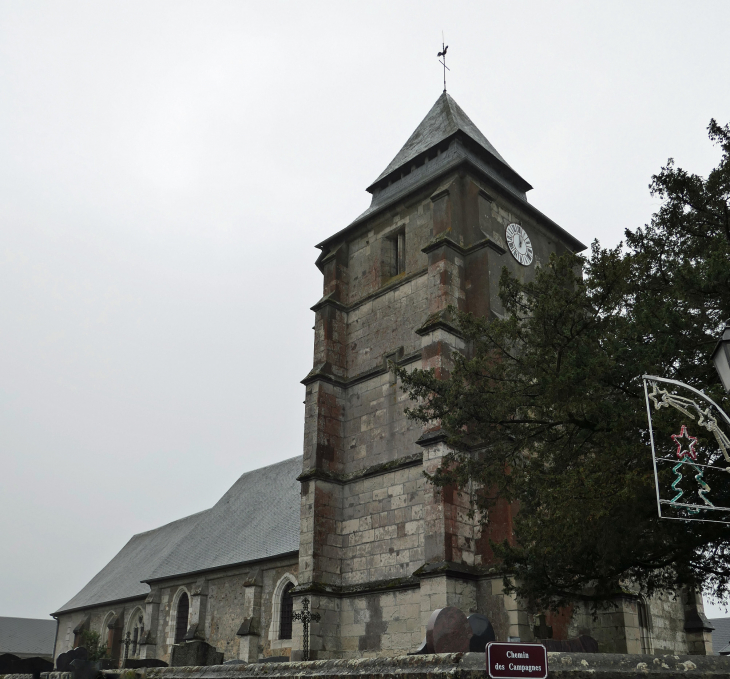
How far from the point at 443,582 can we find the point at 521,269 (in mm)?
9433

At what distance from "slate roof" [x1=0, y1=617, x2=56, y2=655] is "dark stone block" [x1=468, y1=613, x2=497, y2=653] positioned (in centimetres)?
5890

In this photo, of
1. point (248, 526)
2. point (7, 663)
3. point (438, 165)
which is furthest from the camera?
point (248, 526)

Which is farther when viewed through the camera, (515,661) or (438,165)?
(438,165)

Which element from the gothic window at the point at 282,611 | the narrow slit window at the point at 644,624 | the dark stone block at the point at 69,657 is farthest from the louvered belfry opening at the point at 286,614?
the dark stone block at the point at 69,657

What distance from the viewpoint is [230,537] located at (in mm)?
30375

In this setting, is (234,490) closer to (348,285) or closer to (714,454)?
(348,285)

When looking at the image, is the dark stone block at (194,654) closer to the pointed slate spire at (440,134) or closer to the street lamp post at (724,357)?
the pointed slate spire at (440,134)

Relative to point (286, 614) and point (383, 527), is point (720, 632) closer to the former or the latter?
point (286, 614)

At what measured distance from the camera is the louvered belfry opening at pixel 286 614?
963 inches

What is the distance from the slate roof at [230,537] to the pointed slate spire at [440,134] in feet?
44.8

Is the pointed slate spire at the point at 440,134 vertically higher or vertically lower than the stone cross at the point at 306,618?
higher

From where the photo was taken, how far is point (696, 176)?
12430 mm

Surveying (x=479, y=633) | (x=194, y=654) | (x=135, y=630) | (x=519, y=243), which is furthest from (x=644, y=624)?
(x=135, y=630)

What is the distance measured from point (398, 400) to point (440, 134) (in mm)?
9532
